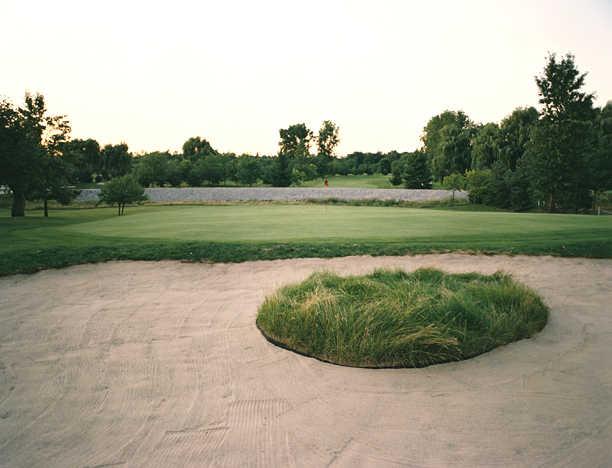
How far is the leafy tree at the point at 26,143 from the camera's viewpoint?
2902cm

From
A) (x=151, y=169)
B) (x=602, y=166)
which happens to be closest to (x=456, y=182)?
(x=602, y=166)

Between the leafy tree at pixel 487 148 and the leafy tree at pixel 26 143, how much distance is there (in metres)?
51.6

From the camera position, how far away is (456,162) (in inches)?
→ 2714

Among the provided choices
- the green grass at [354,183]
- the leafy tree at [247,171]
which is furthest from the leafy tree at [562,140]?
the leafy tree at [247,171]

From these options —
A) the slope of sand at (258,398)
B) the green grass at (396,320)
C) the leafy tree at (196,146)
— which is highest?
the leafy tree at (196,146)

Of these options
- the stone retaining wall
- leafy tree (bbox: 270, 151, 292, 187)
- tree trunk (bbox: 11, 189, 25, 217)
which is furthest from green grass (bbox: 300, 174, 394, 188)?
tree trunk (bbox: 11, 189, 25, 217)

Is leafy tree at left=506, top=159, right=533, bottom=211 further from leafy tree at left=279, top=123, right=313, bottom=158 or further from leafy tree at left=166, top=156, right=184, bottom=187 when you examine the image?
leafy tree at left=279, top=123, right=313, bottom=158

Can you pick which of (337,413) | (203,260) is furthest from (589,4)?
(337,413)

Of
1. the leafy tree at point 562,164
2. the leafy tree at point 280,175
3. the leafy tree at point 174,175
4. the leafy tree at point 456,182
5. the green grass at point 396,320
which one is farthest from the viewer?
the leafy tree at point 280,175

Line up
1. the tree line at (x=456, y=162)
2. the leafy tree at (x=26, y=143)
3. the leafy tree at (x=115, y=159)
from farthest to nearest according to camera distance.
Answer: the leafy tree at (x=115, y=159)
the tree line at (x=456, y=162)
the leafy tree at (x=26, y=143)

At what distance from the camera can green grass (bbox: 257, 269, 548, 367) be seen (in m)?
4.69

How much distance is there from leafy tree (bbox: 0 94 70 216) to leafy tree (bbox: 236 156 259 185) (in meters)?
37.0

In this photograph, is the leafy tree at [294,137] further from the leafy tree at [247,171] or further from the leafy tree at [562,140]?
the leafy tree at [562,140]

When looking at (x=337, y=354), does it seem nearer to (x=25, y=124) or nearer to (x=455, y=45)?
(x=455, y=45)
